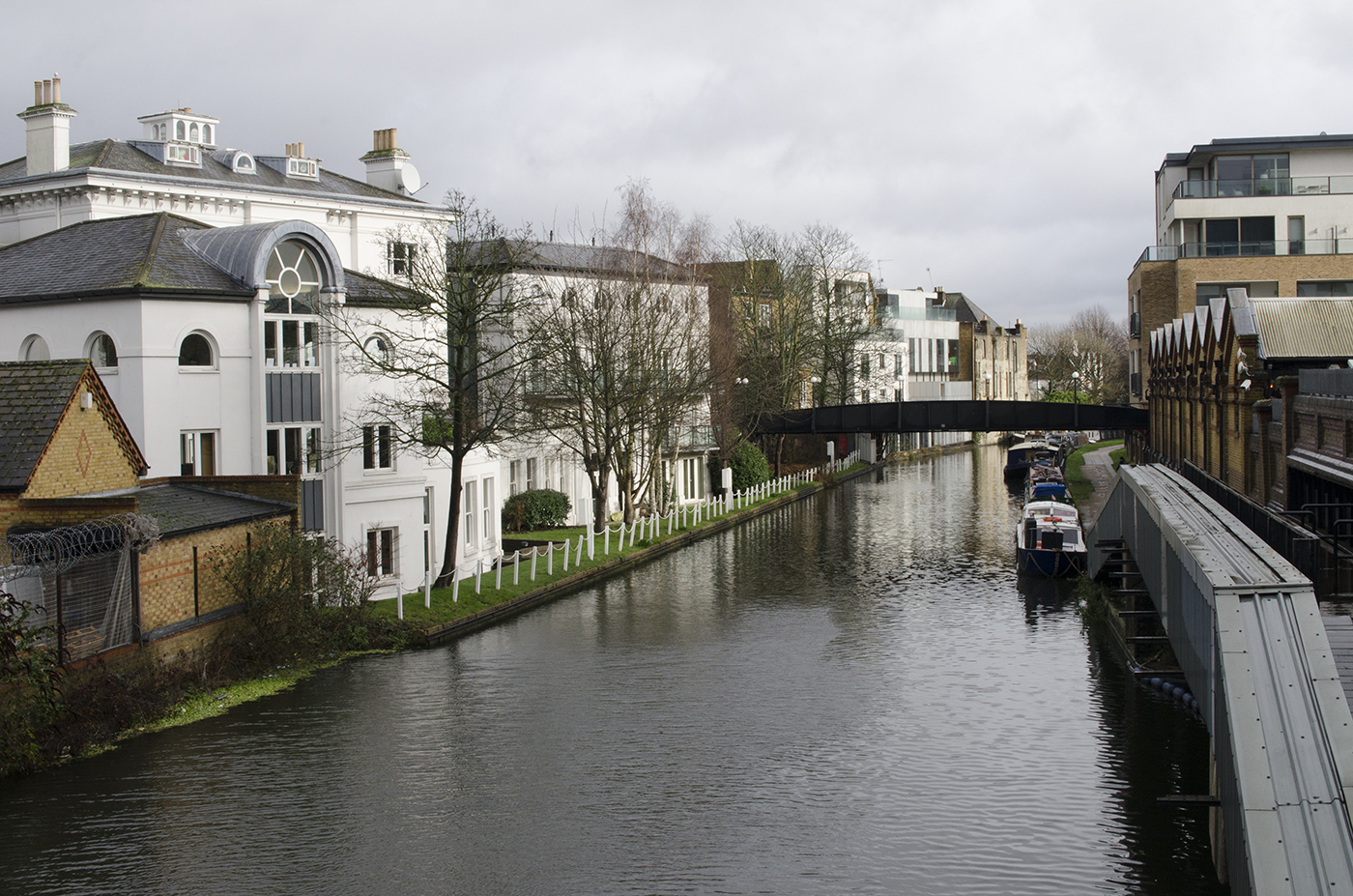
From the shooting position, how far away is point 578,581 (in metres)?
29.0

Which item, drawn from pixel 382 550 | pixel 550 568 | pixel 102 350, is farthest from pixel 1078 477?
pixel 102 350

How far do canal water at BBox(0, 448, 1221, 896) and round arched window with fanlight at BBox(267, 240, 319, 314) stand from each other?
291 inches

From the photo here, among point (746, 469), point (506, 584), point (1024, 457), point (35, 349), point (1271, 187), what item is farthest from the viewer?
point (1024, 457)

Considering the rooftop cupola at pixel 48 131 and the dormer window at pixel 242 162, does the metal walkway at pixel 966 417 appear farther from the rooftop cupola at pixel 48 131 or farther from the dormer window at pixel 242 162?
the rooftop cupola at pixel 48 131

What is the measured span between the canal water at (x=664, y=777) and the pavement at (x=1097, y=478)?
31.5 ft

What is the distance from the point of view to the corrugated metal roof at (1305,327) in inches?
925

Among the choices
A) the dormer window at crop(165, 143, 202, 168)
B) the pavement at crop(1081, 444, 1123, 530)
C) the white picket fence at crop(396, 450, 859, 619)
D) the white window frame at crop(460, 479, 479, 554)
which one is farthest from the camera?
the pavement at crop(1081, 444, 1123, 530)

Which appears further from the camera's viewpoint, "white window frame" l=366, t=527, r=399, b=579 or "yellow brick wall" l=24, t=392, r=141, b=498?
"white window frame" l=366, t=527, r=399, b=579

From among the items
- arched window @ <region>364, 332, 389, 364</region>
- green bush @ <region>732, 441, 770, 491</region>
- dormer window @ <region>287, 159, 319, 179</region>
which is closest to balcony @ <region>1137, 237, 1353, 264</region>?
green bush @ <region>732, 441, 770, 491</region>

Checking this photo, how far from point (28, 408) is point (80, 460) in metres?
1.04

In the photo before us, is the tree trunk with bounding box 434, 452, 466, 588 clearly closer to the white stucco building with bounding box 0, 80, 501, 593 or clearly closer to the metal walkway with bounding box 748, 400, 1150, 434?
the white stucco building with bounding box 0, 80, 501, 593

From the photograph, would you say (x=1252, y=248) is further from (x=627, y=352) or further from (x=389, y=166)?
(x=389, y=166)

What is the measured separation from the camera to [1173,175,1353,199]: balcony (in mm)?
46250

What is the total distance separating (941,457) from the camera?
80.6 metres
